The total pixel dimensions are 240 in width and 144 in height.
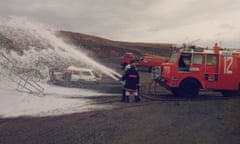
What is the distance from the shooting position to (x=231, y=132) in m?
8.13

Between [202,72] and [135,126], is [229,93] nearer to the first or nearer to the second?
[202,72]

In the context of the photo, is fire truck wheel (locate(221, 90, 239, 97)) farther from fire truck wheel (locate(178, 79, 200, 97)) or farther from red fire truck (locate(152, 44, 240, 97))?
fire truck wheel (locate(178, 79, 200, 97))

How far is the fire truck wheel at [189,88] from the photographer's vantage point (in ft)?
47.2

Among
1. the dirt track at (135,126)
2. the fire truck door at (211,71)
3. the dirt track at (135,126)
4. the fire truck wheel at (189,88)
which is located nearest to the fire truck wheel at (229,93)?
the fire truck door at (211,71)

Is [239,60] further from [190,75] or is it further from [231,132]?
[231,132]

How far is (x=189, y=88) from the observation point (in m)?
14.4

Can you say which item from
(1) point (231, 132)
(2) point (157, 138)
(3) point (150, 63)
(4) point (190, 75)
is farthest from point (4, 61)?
(3) point (150, 63)

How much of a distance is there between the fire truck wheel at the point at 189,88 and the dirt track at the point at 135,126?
2690 mm

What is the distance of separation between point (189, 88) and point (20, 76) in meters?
7.32

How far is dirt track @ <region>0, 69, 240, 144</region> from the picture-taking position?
7.64m

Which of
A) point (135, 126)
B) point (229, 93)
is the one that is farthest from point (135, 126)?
point (229, 93)

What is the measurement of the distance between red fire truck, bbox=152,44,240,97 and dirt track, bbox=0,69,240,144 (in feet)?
9.17

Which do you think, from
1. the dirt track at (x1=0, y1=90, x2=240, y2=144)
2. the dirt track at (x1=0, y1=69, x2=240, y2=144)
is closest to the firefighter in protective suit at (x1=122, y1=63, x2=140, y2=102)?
the dirt track at (x1=0, y1=69, x2=240, y2=144)

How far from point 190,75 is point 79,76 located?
7413 mm
